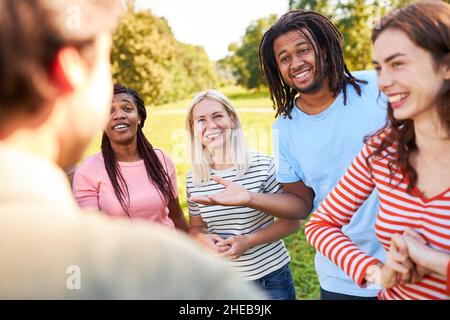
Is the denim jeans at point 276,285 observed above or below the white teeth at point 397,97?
below

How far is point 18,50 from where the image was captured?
0.62 m

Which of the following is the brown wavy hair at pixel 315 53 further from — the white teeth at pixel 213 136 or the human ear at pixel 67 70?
the human ear at pixel 67 70

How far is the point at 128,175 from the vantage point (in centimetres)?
236

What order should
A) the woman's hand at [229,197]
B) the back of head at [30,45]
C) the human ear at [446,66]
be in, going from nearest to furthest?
the back of head at [30,45]
the human ear at [446,66]
the woman's hand at [229,197]

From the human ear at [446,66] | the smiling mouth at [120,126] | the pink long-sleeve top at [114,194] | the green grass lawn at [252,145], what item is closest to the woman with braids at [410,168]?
the human ear at [446,66]

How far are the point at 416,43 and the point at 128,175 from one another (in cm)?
154

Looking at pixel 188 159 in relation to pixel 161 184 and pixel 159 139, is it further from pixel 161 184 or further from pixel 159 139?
pixel 159 139

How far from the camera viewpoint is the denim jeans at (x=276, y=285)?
2.21m

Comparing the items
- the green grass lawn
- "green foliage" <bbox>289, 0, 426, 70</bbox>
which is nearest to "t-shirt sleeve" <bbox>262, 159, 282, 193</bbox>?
the green grass lawn

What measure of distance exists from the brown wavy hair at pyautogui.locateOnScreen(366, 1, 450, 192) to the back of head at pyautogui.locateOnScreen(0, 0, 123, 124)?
99 centimetres

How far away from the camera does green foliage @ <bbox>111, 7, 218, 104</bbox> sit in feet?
59.2

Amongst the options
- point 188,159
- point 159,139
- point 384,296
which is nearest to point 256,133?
point 159,139

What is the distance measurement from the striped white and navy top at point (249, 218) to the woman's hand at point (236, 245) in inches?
2.6

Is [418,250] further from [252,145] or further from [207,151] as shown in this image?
[252,145]
